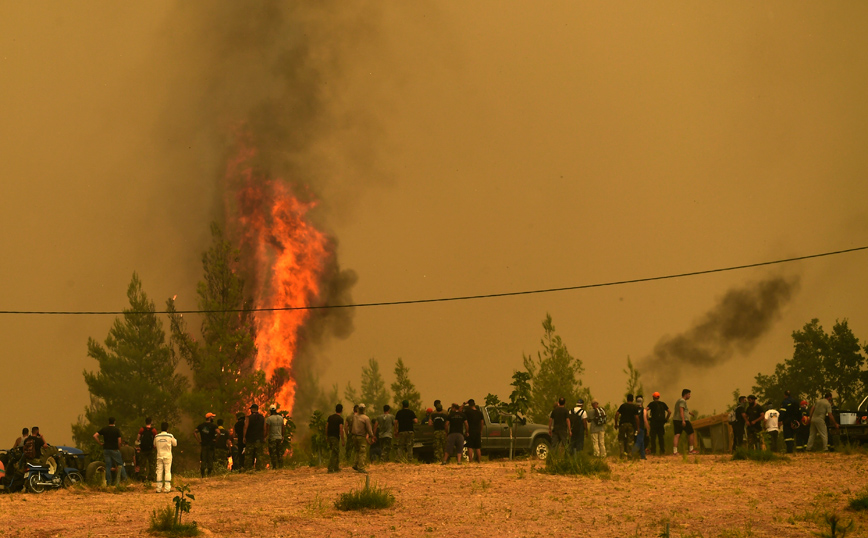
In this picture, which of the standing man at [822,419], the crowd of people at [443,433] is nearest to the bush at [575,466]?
the crowd of people at [443,433]

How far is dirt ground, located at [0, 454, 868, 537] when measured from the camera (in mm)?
15992

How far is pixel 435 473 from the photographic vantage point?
2139 cm

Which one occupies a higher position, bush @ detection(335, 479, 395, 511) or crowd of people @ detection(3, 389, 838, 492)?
crowd of people @ detection(3, 389, 838, 492)

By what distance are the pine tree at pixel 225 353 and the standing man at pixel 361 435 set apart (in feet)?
75.5

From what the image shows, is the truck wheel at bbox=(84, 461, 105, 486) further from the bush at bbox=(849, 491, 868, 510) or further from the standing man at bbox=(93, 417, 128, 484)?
the bush at bbox=(849, 491, 868, 510)

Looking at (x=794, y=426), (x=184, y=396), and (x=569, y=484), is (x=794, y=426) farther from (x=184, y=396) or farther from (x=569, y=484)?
(x=184, y=396)

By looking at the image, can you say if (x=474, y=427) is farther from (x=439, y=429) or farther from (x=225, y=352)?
(x=225, y=352)

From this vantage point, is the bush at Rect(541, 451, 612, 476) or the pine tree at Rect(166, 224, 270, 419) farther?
the pine tree at Rect(166, 224, 270, 419)

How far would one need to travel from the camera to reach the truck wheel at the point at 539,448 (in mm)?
26734

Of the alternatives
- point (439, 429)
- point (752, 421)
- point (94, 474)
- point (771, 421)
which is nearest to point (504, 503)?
point (439, 429)

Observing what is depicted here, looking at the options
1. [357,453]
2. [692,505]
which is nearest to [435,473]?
[357,453]

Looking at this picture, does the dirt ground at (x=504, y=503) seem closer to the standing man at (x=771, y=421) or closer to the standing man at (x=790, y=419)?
the standing man at (x=771, y=421)

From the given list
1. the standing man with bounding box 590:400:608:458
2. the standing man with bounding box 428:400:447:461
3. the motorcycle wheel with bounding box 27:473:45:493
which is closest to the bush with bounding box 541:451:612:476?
the standing man with bounding box 590:400:608:458

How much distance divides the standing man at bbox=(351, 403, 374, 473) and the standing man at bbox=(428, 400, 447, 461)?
8.17 ft
